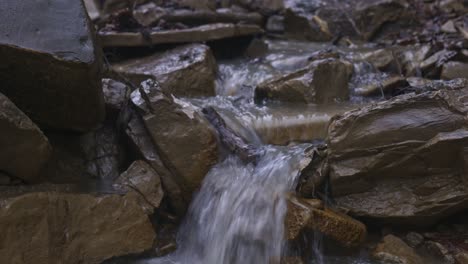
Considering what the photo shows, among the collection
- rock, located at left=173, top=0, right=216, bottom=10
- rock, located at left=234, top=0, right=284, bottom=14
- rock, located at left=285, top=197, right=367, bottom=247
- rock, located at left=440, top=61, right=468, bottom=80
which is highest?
rock, located at left=173, top=0, right=216, bottom=10

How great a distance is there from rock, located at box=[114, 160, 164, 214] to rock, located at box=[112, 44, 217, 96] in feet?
5.62

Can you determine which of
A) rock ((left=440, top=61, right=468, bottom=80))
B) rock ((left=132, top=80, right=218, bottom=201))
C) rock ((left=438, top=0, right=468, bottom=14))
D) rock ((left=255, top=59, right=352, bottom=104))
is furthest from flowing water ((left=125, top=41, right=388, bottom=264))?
rock ((left=438, top=0, right=468, bottom=14))

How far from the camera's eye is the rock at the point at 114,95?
4211mm

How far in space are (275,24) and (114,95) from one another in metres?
5.19

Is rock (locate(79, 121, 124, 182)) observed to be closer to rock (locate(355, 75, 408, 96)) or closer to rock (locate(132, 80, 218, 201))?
rock (locate(132, 80, 218, 201))

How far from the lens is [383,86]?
546cm

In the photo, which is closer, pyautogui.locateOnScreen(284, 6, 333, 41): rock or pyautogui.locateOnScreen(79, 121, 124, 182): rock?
pyautogui.locateOnScreen(79, 121, 124, 182): rock

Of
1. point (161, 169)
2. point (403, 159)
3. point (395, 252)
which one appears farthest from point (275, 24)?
point (395, 252)

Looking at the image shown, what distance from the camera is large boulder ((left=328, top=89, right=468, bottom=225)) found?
3.45 metres

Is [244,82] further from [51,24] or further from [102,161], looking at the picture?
[51,24]

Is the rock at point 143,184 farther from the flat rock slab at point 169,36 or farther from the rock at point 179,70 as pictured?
the flat rock slab at point 169,36

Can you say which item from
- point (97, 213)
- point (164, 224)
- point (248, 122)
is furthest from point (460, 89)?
point (97, 213)

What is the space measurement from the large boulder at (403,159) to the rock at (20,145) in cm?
205

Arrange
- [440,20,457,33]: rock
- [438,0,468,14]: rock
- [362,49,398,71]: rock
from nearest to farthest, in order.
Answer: [362,49,398,71]: rock < [440,20,457,33]: rock < [438,0,468,14]: rock
